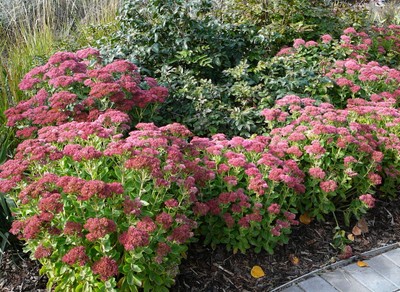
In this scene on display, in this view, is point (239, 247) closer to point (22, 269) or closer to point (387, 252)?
point (387, 252)

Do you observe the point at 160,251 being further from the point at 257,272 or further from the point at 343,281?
the point at 343,281

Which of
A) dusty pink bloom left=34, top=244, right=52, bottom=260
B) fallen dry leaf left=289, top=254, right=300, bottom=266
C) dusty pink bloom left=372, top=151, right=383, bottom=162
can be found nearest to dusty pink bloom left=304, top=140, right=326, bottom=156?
dusty pink bloom left=372, top=151, right=383, bottom=162

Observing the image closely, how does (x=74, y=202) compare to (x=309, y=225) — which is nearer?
(x=74, y=202)

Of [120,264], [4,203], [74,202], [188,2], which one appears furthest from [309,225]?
[188,2]

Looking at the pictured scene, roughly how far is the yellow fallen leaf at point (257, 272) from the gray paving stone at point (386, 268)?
797mm

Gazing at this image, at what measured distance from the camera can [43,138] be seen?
113 inches

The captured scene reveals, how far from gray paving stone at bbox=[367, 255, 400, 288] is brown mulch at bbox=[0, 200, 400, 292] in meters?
0.13

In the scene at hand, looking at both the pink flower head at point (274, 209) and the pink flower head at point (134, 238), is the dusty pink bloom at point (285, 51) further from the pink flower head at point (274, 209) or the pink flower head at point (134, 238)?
the pink flower head at point (134, 238)

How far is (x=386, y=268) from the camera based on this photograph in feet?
10.4

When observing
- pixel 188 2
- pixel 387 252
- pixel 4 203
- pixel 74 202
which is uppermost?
pixel 188 2

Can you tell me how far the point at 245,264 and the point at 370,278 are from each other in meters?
0.84

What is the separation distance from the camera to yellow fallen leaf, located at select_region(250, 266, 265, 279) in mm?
3008

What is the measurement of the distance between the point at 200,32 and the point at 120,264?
115 inches

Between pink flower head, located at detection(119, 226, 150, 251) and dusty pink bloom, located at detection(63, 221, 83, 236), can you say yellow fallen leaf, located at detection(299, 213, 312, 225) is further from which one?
dusty pink bloom, located at detection(63, 221, 83, 236)
